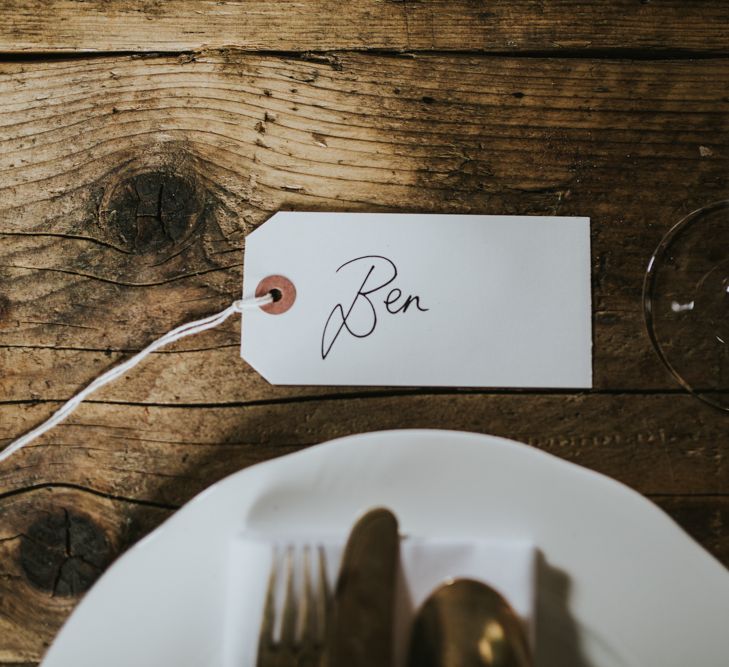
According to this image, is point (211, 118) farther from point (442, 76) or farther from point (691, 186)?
point (691, 186)

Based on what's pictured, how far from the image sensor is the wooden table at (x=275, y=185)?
18.2 inches

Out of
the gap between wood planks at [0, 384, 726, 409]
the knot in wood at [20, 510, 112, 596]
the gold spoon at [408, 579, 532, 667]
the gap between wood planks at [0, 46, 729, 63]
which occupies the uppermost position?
the gap between wood planks at [0, 46, 729, 63]

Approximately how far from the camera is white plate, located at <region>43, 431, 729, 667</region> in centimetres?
38

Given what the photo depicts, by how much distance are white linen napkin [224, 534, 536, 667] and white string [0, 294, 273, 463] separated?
0.53ft

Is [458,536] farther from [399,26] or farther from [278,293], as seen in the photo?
[399,26]

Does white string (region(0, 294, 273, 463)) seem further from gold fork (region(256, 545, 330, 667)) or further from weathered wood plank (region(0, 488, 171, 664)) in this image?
gold fork (region(256, 545, 330, 667))

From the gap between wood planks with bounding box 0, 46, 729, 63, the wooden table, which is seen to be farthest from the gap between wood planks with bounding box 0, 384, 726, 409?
the gap between wood planks with bounding box 0, 46, 729, 63

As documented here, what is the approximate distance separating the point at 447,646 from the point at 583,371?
22 cm

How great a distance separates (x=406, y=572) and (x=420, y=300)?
195 mm

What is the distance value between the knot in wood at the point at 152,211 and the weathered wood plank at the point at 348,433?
13 cm

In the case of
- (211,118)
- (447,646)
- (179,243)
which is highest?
(211,118)

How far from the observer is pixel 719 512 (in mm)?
451

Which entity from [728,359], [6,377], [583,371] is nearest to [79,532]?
[6,377]

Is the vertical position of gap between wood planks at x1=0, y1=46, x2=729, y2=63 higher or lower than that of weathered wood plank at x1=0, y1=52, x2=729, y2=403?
higher
